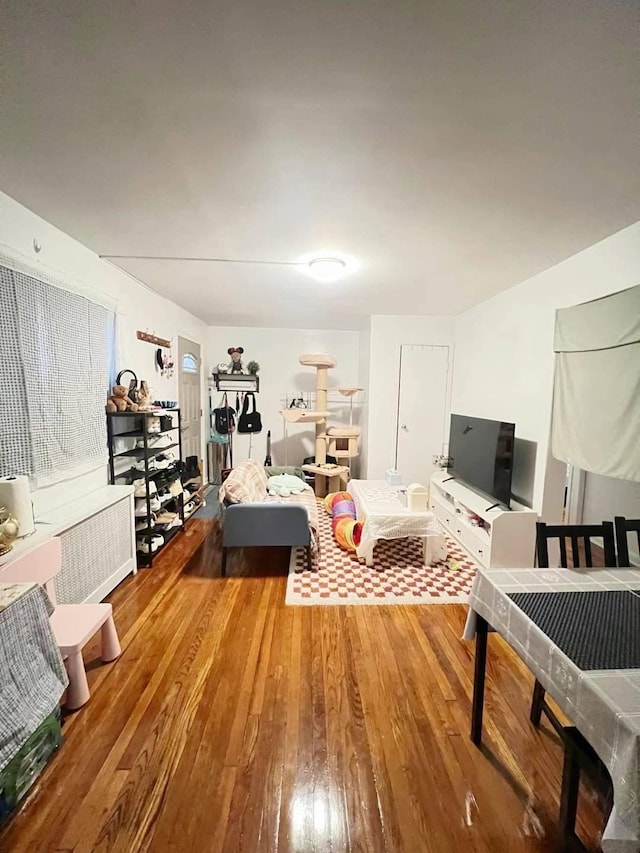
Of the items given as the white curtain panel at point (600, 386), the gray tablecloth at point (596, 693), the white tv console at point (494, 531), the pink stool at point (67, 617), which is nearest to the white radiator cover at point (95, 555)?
the pink stool at point (67, 617)

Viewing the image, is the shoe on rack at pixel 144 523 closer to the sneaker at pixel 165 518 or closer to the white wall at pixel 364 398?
the sneaker at pixel 165 518

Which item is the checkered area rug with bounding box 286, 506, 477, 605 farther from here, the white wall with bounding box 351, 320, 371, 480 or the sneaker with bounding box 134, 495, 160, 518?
the white wall with bounding box 351, 320, 371, 480

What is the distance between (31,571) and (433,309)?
4321 mm

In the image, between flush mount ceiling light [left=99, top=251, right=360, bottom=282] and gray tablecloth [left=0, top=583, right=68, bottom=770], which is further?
flush mount ceiling light [left=99, top=251, right=360, bottom=282]

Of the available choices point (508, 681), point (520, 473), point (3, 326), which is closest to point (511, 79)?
point (3, 326)

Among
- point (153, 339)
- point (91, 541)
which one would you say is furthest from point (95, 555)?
point (153, 339)

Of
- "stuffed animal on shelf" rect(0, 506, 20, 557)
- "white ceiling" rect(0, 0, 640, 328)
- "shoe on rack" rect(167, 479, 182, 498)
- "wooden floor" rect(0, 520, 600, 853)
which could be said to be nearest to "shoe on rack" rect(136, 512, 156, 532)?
"shoe on rack" rect(167, 479, 182, 498)

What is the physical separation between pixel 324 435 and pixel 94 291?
3.07m

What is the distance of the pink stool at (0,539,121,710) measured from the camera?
155 centimetres

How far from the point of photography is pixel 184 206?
191 centimetres

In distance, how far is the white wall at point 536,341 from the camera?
2250mm

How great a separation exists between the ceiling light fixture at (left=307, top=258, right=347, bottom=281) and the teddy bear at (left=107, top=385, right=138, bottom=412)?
→ 1.80 meters

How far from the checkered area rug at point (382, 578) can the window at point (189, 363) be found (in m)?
2.74

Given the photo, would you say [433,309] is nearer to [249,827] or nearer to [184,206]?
[184,206]
